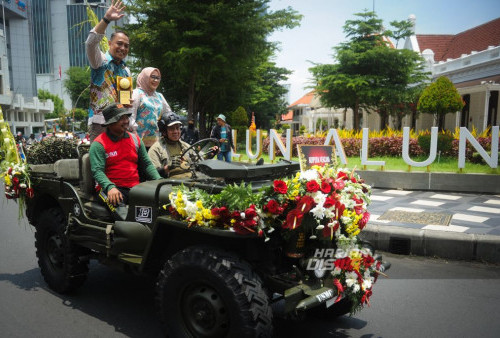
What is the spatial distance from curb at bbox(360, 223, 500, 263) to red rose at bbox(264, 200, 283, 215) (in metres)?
3.57

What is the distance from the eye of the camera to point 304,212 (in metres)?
2.42

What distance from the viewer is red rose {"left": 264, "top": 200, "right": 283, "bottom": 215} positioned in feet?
8.03

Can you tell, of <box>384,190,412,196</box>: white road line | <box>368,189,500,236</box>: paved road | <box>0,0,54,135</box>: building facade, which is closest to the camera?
<box>368,189,500,236</box>: paved road

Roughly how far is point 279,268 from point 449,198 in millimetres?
7102

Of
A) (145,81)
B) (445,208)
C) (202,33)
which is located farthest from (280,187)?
(202,33)

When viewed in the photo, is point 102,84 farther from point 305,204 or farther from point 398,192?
point 398,192

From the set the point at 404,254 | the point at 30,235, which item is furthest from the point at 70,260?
the point at 404,254

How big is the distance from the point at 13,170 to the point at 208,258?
2.85m

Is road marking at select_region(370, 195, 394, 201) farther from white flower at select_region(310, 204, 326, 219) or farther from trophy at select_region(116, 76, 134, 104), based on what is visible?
white flower at select_region(310, 204, 326, 219)

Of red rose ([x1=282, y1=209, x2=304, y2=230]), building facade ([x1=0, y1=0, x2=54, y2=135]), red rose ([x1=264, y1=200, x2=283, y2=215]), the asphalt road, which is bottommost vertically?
the asphalt road

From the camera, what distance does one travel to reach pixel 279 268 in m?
2.84

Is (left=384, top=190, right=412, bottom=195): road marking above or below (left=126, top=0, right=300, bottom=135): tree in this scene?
below

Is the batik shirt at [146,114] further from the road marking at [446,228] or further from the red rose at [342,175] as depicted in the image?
the road marking at [446,228]

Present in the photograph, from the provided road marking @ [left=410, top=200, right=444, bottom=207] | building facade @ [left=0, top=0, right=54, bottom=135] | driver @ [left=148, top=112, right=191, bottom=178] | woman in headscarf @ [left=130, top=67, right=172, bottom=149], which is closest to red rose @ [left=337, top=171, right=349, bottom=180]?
driver @ [left=148, top=112, right=191, bottom=178]
